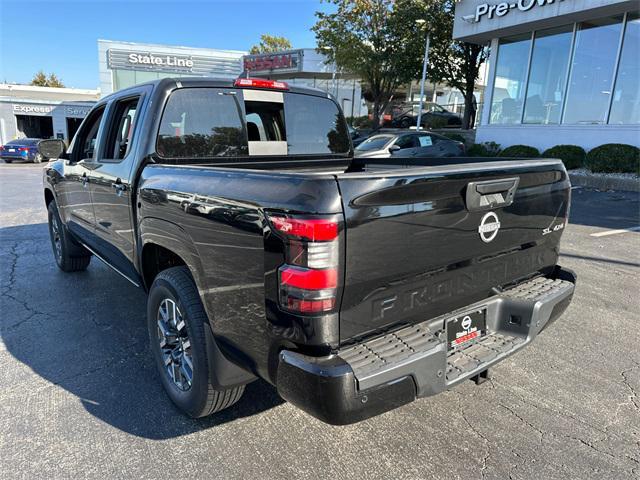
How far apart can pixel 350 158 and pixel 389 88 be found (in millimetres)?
23302

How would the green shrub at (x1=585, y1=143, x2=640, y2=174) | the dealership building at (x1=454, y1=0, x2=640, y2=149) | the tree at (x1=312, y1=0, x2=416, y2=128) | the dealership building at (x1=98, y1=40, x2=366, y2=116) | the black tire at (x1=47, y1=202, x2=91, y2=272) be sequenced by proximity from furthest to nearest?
the dealership building at (x1=98, y1=40, x2=366, y2=116) → the tree at (x1=312, y1=0, x2=416, y2=128) → the dealership building at (x1=454, y1=0, x2=640, y2=149) → the green shrub at (x1=585, y1=143, x2=640, y2=174) → the black tire at (x1=47, y1=202, x2=91, y2=272)

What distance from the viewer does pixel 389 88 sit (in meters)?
25.8

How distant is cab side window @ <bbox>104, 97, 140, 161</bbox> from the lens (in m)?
3.54

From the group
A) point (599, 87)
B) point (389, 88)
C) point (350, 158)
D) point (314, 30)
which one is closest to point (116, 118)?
point (350, 158)

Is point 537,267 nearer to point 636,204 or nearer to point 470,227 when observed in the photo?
point 470,227

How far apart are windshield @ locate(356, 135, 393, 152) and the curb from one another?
5495 millimetres

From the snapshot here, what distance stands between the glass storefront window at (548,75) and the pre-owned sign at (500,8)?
1.37 metres

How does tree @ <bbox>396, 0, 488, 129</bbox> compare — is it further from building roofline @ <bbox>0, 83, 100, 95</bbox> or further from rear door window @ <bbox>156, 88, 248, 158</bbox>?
building roofline @ <bbox>0, 83, 100, 95</bbox>

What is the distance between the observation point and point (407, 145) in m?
13.2

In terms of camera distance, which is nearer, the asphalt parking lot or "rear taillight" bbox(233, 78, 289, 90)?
the asphalt parking lot

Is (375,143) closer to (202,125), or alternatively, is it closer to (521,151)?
(521,151)

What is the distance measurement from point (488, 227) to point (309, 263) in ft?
3.73

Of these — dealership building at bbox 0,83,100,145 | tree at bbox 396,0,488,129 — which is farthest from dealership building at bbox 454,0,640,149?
dealership building at bbox 0,83,100,145

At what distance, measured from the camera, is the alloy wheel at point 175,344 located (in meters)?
2.68
